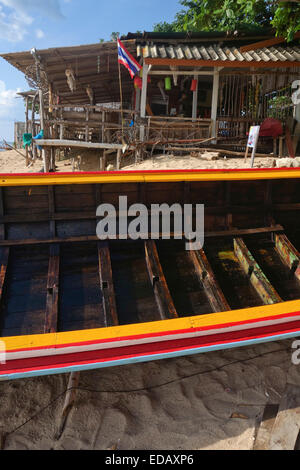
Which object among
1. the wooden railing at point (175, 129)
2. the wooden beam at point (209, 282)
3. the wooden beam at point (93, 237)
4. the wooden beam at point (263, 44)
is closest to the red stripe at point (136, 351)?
the wooden beam at point (209, 282)

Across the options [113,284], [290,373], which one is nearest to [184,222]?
[113,284]

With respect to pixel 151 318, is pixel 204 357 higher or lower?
lower

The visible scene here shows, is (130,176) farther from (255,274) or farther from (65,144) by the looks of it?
(65,144)

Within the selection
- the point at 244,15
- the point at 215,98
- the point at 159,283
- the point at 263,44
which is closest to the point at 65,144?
the point at 215,98

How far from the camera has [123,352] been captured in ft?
7.20

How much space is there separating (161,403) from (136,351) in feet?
3.07

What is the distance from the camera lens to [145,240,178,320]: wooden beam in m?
3.07

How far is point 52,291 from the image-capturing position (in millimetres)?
3156

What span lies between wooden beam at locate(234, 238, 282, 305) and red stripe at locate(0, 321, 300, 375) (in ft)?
2.54

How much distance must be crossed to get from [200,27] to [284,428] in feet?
51.3

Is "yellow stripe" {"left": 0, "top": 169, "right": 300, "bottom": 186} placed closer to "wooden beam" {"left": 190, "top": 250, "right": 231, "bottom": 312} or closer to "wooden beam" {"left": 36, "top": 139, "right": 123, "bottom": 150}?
"wooden beam" {"left": 190, "top": 250, "right": 231, "bottom": 312}

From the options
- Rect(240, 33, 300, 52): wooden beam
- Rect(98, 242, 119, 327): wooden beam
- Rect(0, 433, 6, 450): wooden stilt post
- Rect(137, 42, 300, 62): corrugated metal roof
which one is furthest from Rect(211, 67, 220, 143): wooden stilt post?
Rect(0, 433, 6, 450): wooden stilt post

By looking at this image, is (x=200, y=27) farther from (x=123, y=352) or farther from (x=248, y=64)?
(x=123, y=352)

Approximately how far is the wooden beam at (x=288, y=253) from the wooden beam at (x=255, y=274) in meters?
0.54
